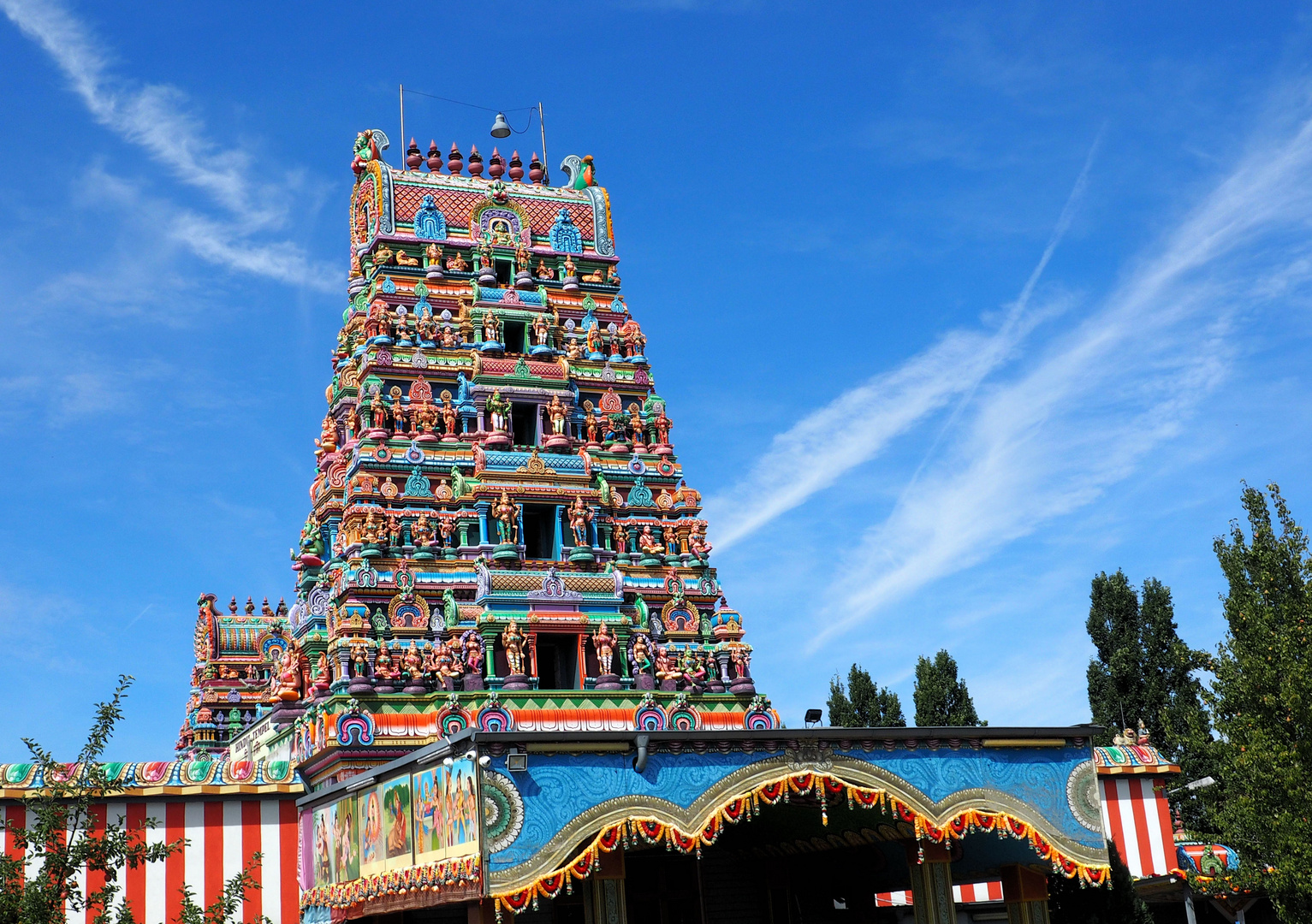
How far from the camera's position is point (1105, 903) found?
27141mm

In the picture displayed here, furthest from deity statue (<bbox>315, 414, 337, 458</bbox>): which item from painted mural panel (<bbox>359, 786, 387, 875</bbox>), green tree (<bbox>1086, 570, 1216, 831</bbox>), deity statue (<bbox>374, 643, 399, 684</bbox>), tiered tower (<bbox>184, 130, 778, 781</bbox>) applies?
green tree (<bbox>1086, 570, 1216, 831</bbox>)

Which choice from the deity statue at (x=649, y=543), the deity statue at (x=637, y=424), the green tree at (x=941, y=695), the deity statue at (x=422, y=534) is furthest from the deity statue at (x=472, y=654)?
the green tree at (x=941, y=695)

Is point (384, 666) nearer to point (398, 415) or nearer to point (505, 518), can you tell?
point (505, 518)

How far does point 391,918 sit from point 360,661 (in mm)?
7590

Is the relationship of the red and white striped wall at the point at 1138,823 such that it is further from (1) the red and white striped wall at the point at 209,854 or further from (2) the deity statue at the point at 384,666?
(1) the red and white striped wall at the point at 209,854

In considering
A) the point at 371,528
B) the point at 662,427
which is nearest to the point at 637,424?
the point at 662,427

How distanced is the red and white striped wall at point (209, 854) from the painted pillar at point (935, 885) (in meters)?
14.0

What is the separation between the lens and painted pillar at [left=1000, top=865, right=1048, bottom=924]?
25859 mm

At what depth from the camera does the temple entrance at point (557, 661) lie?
124 ft

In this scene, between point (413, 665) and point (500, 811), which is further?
point (413, 665)

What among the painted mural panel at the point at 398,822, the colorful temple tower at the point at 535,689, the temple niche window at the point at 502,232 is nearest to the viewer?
the colorful temple tower at the point at 535,689

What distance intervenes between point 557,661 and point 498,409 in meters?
7.08

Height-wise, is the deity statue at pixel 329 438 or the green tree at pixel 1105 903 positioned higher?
the deity statue at pixel 329 438

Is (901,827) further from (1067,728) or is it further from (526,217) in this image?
(526,217)
